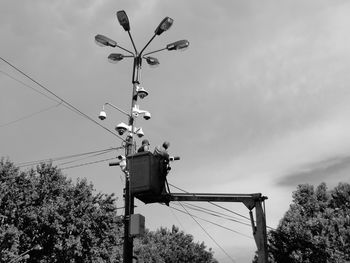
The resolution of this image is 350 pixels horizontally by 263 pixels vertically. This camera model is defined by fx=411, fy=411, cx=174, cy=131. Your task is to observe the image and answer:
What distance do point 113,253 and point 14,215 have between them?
31.3ft

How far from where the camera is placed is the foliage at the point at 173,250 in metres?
64.0

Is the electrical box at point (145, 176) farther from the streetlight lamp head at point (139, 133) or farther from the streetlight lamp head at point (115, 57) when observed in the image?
the streetlight lamp head at point (115, 57)

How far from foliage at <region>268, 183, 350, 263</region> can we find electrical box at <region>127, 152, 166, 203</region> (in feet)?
90.8

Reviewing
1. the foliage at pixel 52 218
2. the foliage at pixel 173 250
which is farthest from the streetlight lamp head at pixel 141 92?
the foliage at pixel 173 250

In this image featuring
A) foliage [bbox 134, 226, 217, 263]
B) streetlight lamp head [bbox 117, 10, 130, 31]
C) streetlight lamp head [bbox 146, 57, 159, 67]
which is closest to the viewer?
streetlight lamp head [bbox 117, 10, 130, 31]

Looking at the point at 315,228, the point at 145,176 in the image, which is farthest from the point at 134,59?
the point at 315,228

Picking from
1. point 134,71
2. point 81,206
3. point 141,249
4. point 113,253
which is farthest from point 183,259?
point 134,71

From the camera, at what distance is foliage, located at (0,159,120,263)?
105 ft

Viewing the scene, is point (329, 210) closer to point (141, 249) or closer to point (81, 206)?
point (81, 206)

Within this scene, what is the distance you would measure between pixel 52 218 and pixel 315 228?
2260 cm

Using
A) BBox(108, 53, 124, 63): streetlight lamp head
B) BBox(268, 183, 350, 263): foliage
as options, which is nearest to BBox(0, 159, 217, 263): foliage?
BBox(268, 183, 350, 263): foliage

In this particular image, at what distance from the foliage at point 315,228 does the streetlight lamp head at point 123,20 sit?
2657cm

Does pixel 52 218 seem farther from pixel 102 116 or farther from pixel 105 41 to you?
pixel 105 41

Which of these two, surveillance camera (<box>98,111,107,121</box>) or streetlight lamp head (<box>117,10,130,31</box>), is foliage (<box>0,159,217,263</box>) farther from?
streetlight lamp head (<box>117,10,130,31</box>)
